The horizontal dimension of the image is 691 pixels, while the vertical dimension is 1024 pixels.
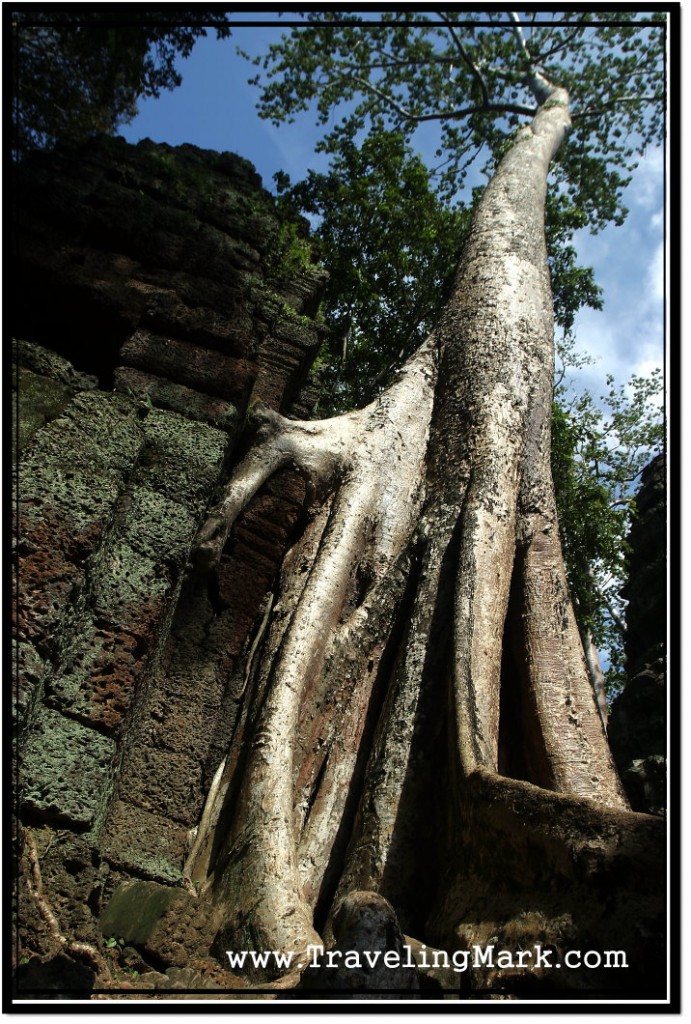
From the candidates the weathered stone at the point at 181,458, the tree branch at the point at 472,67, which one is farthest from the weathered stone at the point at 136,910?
the tree branch at the point at 472,67

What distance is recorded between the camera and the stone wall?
2078 mm

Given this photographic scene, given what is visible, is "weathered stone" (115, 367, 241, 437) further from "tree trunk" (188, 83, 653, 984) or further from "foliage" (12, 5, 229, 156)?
"foliage" (12, 5, 229, 156)

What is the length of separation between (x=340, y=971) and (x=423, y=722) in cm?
125

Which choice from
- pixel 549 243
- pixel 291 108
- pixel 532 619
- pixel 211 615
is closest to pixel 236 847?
pixel 211 615

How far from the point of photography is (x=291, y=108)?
977 centimetres

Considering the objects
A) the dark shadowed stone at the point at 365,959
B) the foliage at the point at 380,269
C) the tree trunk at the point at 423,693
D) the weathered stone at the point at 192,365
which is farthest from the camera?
the foliage at the point at 380,269

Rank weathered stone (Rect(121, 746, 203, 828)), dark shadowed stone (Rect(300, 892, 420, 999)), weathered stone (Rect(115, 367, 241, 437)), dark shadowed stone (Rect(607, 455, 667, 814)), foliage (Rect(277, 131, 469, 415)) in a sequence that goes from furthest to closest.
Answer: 1. foliage (Rect(277, 131, 469, 415))
2. dark shadowed stone (Rect(607, 455, 667, 814))
3. weathered stone (Rect(115, 367, 241, 437))
4. weathered stone (Rect(121, 746, 203, 828))
5. dark shadowed stone (Rect(300, 892, 420, 999))

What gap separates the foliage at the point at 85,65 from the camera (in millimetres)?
3564

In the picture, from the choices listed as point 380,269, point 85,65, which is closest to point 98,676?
point 85,65

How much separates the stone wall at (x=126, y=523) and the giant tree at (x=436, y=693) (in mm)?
173

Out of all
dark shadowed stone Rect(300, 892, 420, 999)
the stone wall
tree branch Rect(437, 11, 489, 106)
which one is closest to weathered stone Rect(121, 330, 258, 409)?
the stone wall

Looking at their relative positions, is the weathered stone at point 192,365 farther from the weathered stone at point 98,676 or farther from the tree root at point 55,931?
the tree root at point 55,931

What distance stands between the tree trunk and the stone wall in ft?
0.57
